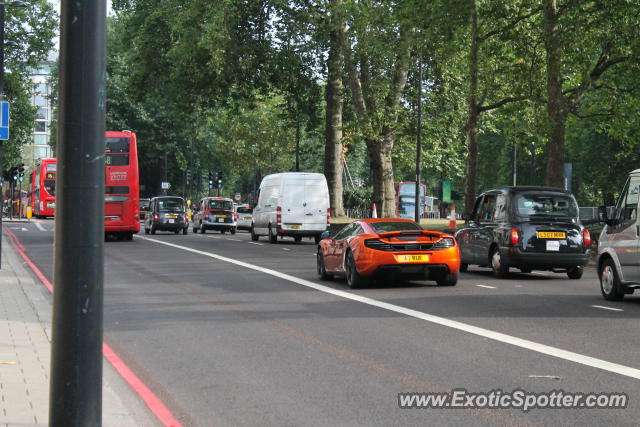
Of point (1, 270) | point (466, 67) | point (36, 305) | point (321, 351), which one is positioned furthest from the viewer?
point (466, 67)

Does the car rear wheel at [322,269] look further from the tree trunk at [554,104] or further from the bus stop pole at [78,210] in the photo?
the bus stop pole at [78,210]

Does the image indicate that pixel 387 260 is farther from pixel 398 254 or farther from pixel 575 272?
pixel 575 272

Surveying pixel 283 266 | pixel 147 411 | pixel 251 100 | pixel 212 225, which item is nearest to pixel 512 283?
pixel 283 266

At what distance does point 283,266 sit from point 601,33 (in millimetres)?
13697

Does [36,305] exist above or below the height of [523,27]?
below

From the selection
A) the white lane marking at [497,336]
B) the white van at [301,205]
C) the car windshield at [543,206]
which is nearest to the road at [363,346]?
the white lane marking at [497,336]

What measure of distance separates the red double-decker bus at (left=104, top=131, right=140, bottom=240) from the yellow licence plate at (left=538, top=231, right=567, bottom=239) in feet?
80.1

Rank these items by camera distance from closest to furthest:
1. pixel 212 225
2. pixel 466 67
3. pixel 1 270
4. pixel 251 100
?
pixel 1 270 < pixel 466 67 < pixel 251 100 < pixel 212 225

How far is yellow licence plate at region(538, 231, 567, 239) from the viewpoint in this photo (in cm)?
2081

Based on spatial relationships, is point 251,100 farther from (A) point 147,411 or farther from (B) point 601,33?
(A) point 147,411

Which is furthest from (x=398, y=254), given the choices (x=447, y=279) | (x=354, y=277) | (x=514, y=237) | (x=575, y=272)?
(x=575, y=272)

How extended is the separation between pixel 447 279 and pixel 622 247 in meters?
3.88

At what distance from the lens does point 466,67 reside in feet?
145

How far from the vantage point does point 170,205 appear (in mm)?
51531
